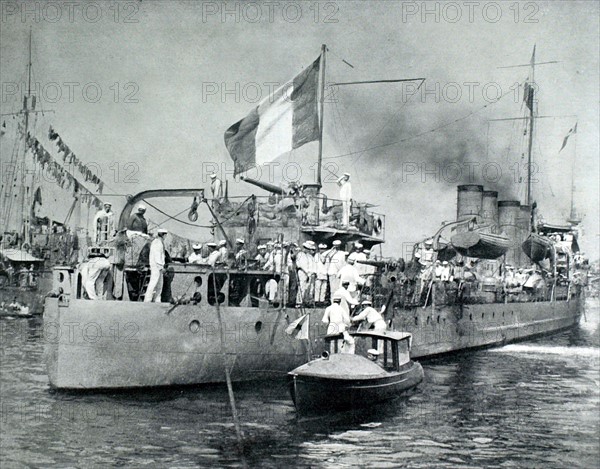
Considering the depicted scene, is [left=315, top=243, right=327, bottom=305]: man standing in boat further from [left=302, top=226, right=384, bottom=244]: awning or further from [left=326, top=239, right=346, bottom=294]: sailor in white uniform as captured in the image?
[left=302, top=226, right=384, bottom=244]: awning

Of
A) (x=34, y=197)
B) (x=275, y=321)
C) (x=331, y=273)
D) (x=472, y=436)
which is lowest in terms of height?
(x=472, y=436)

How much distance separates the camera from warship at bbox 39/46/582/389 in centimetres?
1487

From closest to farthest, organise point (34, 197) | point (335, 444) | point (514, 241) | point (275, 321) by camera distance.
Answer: point (335, 444), point (275, 321), point (34, 197), point (514, 241)

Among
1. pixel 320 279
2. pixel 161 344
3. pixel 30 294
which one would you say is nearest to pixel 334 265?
pixel 320 279

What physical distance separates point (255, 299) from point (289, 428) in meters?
5.71

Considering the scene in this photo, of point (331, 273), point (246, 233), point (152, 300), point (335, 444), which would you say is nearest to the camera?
point (335, 444)

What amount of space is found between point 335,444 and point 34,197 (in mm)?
15253

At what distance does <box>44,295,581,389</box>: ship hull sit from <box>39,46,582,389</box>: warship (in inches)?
0.9

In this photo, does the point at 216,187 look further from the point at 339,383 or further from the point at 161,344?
the point at 339,383

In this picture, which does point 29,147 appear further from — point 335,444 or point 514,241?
point 514,241

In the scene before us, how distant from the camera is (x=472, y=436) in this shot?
12.7 m

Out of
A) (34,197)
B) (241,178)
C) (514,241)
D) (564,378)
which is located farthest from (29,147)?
(514,241)

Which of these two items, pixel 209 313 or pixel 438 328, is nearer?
pixel 209 313

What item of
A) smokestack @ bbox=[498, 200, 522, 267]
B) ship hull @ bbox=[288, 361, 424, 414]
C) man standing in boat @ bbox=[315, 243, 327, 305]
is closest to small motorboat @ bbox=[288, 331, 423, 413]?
ship hull @ bbox=[288, 361, 424, 414]
